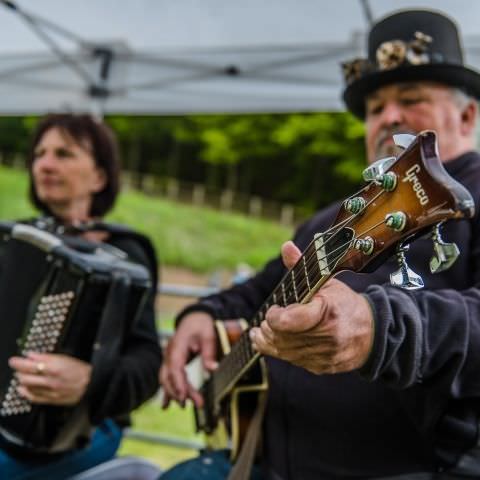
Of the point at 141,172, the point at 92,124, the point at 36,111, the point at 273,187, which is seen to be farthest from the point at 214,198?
the point at 92,124

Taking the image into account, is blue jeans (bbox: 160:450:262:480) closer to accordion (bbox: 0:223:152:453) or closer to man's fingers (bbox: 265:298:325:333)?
accordion (bbox: 0:223:152:453)

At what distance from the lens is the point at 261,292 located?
70.9 inches

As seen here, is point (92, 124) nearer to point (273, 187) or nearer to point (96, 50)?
point (96, 50)

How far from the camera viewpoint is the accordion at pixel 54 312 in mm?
1571

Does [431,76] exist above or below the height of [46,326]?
above

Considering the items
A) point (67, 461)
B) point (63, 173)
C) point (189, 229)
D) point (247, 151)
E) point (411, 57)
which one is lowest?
point (67, 461)

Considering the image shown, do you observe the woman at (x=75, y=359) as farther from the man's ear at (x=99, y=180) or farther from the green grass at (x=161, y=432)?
the green grass at (x=161, y=432)

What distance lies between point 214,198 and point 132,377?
58.5 feet

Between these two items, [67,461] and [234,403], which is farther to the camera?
[67,461]

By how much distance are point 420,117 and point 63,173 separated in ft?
3.85

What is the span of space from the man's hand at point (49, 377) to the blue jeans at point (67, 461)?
0.19 meters

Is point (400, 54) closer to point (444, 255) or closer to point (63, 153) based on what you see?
point (444, 255)

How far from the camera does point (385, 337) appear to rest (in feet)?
2.98

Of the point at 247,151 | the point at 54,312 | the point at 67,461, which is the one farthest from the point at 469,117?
the point at 247,151
